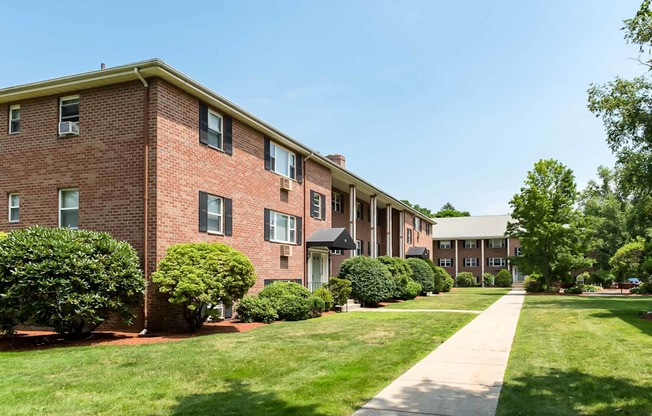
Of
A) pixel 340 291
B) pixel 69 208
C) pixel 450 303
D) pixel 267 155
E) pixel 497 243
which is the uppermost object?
pixel 267 155

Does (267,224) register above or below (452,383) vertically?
above

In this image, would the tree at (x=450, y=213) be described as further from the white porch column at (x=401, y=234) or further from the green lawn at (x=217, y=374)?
the green lawn at (x=217, y=374)

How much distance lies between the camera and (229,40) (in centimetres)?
1521

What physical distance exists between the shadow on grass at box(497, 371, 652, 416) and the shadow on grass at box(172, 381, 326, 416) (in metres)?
2.35

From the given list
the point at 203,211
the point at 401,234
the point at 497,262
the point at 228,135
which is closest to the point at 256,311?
the point at 203,211

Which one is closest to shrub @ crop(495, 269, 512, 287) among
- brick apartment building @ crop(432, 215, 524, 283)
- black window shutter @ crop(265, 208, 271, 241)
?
brick apartment building @ crop(432, 215, 524, 283)

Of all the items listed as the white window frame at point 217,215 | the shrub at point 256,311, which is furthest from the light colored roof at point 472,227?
the white window frame at point 217,215

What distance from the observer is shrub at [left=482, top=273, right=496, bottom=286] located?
55.8 m

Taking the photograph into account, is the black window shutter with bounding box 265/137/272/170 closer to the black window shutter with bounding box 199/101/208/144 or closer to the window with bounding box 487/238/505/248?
the black window shutter with bounding box 199/101/208/144

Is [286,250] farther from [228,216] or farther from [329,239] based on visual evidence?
[228,216]

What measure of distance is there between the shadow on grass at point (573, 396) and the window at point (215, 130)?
38.1 feet

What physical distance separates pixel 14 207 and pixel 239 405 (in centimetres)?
1295

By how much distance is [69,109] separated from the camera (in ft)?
48.6

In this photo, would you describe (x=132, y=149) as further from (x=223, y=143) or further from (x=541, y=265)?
(x=541, y=265)
